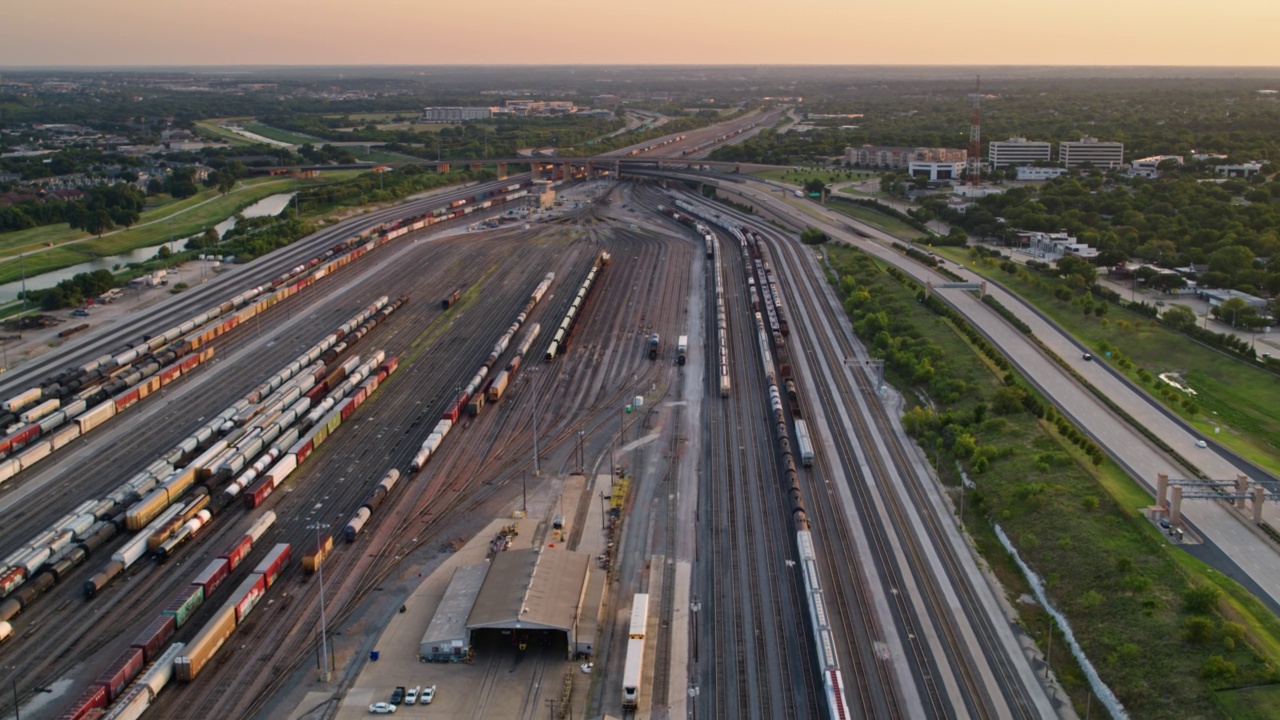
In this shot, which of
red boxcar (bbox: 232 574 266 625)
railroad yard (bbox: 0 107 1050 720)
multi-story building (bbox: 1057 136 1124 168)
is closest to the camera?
railroad yard (bbox: 0 107 1050 720)

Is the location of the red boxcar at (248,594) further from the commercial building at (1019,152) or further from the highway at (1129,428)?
the commercial building at (1019,152)

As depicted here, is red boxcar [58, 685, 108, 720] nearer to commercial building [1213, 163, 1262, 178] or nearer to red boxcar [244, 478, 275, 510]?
red boxcar [244, 478, 275, 510]

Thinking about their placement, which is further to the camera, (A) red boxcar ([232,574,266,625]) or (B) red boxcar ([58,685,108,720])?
(A) red boxcar ([232,574,266,625])

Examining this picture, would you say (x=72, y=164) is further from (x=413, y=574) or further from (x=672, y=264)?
(x=413, y=574)

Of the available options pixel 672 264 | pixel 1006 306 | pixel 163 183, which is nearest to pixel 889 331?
pixel 1006 306

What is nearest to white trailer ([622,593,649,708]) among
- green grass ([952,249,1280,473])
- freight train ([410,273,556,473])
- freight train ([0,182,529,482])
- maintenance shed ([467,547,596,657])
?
maintenance shed ([467,547,596,657])

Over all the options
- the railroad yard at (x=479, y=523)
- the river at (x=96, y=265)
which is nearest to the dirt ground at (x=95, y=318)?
the railroad yard at (x=479, y=523)
